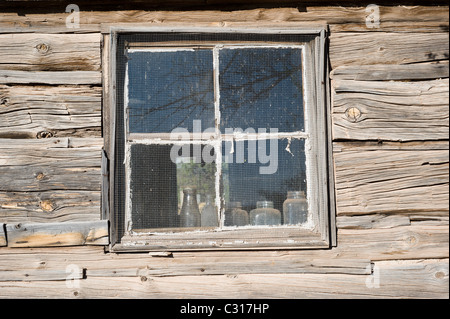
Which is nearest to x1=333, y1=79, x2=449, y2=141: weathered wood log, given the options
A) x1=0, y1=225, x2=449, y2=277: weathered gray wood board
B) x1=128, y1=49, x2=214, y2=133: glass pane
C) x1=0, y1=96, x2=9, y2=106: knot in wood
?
x1=0, y1=225, x2=449, y2=277: weathered gray wood board

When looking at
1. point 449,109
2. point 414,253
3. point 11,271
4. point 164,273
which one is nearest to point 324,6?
point 449,109

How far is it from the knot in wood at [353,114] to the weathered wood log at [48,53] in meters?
1.56

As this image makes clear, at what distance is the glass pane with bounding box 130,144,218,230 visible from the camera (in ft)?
8.27

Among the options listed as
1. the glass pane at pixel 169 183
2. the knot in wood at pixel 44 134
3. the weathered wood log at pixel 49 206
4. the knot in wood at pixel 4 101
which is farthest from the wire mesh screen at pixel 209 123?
the knot in wood at pixel 4 101

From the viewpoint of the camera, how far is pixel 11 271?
246cm

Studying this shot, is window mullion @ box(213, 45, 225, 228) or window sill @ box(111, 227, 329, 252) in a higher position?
window mullion @ box(213, 45, 225, 228)

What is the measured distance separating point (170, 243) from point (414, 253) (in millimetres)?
1468

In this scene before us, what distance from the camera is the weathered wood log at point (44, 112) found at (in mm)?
2486

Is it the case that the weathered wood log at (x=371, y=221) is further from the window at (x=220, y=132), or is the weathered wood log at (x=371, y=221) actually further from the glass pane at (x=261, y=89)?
the glass pane at (x=261, y=89)

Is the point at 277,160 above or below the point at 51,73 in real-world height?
below

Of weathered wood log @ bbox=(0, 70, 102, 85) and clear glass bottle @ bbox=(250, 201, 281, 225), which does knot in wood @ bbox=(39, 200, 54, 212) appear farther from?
clear glass bottle @ bbox=(250, 201, 281, 225)

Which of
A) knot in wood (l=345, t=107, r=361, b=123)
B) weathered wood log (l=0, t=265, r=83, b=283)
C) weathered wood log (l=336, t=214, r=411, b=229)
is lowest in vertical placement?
weathered wood log (l=0, t=265, r=83, b=283)

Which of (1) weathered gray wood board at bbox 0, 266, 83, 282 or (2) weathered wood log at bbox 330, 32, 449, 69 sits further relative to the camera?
(2) weathered wood log at bbox 330, 32, 449, 69

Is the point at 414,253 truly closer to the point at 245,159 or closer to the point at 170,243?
the point at 245,159
